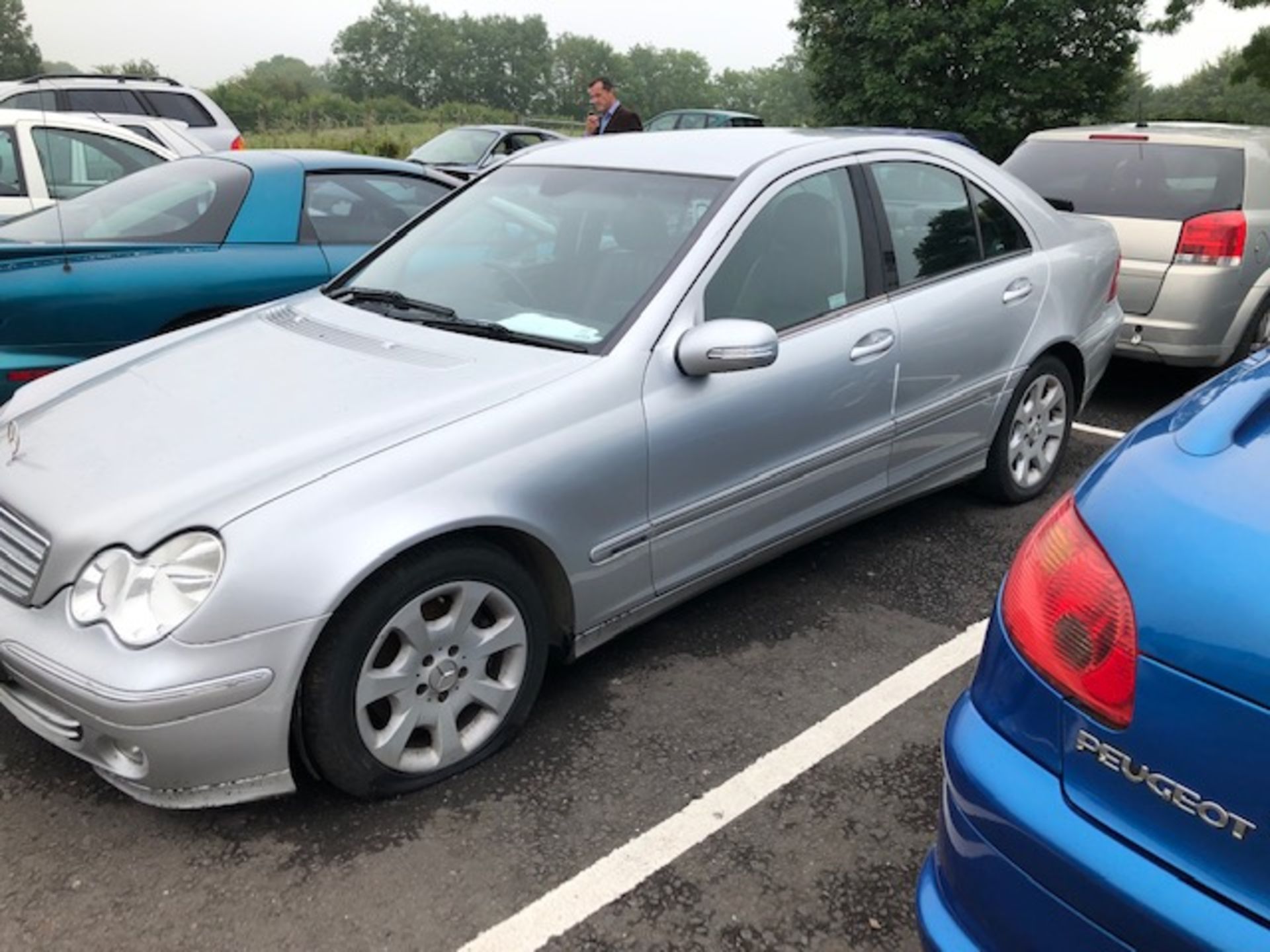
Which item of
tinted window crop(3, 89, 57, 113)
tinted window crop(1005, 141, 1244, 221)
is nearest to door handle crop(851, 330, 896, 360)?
tinted window crop(1005, 141, 1244, 221)

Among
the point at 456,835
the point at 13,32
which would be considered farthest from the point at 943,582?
the point at 13,32

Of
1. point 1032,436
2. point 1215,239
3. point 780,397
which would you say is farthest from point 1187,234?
point 780,397

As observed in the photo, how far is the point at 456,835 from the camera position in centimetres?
236

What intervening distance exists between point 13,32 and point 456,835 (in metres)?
94.7

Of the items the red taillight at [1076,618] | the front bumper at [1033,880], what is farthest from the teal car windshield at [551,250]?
the front bumper at [1033,880]

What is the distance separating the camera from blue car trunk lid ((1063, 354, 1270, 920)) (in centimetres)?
119

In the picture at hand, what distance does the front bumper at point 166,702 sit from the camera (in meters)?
2.08

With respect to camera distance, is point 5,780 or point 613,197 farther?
point 613,197

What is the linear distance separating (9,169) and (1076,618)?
727 cm

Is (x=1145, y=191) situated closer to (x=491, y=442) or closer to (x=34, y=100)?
(x=491, y=442)

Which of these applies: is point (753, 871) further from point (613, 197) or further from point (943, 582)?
point (613, 197)

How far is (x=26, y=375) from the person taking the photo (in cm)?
409

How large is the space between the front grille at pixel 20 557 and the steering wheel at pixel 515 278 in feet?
4.76

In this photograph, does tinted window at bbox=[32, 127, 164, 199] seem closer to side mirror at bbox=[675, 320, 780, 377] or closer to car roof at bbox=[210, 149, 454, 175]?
car roof at bbox=[210, 149, 454, 175]
